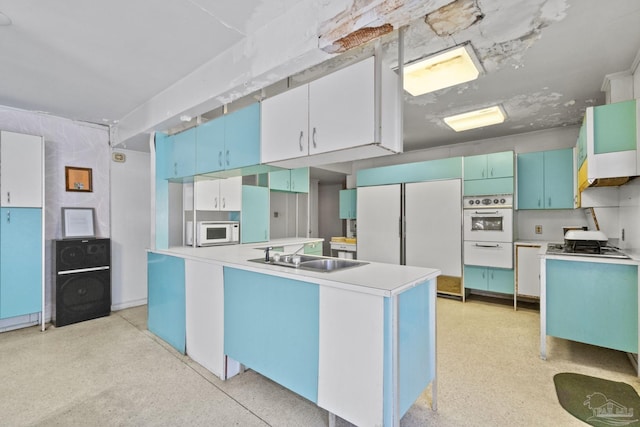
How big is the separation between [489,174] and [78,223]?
18.1 feet

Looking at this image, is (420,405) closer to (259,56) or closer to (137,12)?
(259,56)

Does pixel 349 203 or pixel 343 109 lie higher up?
pixel 343 109

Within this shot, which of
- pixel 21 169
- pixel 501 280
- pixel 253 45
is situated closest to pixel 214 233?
pixel 21 169

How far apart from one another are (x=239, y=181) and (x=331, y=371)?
9.53 ft

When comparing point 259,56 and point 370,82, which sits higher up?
point 259,56

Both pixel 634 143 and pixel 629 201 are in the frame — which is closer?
pixel 634 143

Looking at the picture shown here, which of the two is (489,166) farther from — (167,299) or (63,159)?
(63,159)

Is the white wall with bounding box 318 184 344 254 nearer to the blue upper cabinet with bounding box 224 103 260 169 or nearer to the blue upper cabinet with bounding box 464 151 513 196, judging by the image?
the blue upper cabinet with bounding box 464 151 513 196

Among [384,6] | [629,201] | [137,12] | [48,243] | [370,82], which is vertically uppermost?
[137,12]

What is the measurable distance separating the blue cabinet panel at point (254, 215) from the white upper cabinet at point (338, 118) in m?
1.88

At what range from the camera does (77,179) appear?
3854 millimetres

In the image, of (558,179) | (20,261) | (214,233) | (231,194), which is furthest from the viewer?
(558,179)

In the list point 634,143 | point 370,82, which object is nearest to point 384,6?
point 370,82

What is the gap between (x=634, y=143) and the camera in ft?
7.56
